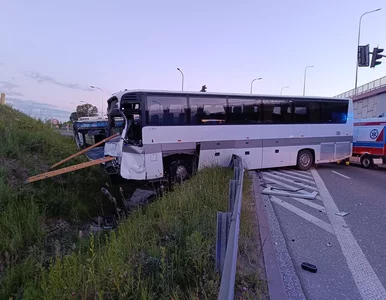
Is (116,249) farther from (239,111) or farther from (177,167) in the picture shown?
(239,111)

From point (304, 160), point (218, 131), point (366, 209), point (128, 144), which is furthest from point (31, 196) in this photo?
point (304, 160)

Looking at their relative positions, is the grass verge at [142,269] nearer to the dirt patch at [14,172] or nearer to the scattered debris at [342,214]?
the scattered debris at [342,214]

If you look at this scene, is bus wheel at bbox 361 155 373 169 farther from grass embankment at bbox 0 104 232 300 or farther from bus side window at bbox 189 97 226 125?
grass embankment at bbox 0 104 232 300

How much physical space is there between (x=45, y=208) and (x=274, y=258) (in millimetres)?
5624

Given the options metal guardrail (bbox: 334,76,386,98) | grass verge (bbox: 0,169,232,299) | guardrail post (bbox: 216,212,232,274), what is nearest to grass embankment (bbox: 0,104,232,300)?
grass verge (bbox: 0,169,232,299)

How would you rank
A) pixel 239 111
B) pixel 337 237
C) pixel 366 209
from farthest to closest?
pixel 239 111 → pixel 366 209 → pixel 337 237

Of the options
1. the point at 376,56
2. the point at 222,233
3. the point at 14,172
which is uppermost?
the point at 376,56

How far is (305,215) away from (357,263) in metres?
2.09

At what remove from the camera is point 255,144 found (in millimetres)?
11336

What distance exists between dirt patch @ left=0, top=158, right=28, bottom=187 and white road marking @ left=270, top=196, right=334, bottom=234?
673 centimetres

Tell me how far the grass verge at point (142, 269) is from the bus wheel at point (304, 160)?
9.15m

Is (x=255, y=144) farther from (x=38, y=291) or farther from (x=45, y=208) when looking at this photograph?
(x=38, y=291)

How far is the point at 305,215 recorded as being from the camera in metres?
5.96

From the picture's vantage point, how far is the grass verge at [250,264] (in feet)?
9.75
